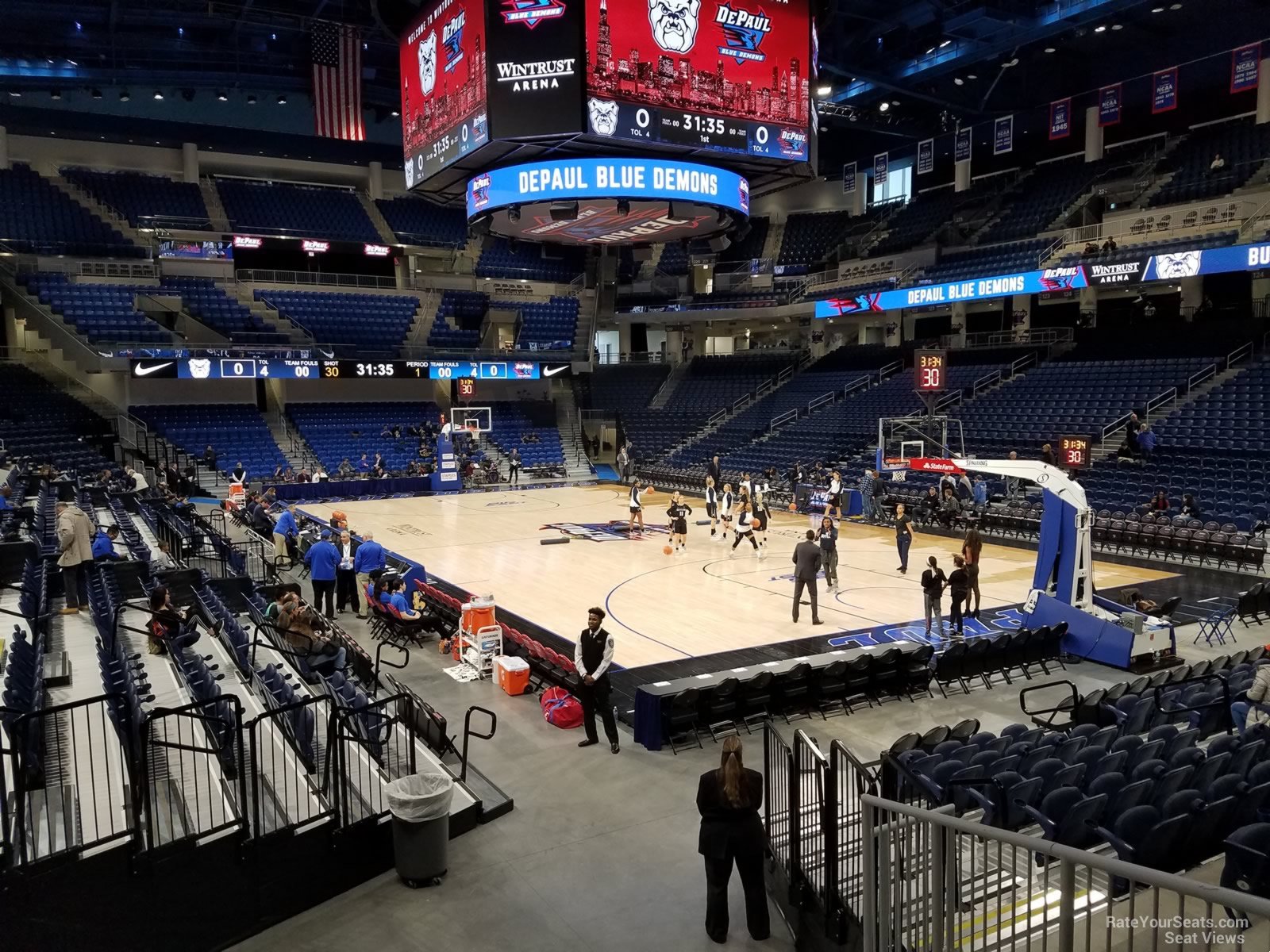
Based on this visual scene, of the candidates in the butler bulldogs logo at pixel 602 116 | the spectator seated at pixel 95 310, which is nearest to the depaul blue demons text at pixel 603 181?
the butler bulldogs logo at pixel 602 116

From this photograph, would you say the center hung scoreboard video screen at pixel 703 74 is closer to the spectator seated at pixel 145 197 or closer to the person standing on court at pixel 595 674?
the person standing on court at pixel 595 674

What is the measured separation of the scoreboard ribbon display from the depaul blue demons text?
17.9 metres

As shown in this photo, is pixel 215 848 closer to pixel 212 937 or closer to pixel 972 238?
pixel 212 937

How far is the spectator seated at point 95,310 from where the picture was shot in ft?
102

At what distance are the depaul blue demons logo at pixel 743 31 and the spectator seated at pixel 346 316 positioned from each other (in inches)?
911

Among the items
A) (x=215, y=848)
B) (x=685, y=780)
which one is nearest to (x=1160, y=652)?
(x=685, y=780)

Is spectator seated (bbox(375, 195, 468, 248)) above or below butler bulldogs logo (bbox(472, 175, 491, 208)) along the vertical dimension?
above

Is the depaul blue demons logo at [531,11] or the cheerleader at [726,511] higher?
the depaul blue demons logo at [531,11]

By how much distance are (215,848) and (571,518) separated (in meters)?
20.3

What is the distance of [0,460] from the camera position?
22625 mm

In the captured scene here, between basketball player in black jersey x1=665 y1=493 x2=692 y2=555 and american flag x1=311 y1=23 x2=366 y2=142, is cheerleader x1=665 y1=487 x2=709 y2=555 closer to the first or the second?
basketball player in black jersey x1=665 y1=493 x2=692 y2=555

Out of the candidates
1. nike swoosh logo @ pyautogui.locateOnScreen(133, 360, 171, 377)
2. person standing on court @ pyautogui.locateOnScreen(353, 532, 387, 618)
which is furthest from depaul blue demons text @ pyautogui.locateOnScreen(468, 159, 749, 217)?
nike swoosh logo @ pyautogui.locateOnScreen(133, 360, 171, 377)

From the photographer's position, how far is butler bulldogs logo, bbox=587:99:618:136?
15.9 metres

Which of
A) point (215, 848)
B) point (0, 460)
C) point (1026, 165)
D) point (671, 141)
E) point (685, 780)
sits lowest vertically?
point (685, 780)
